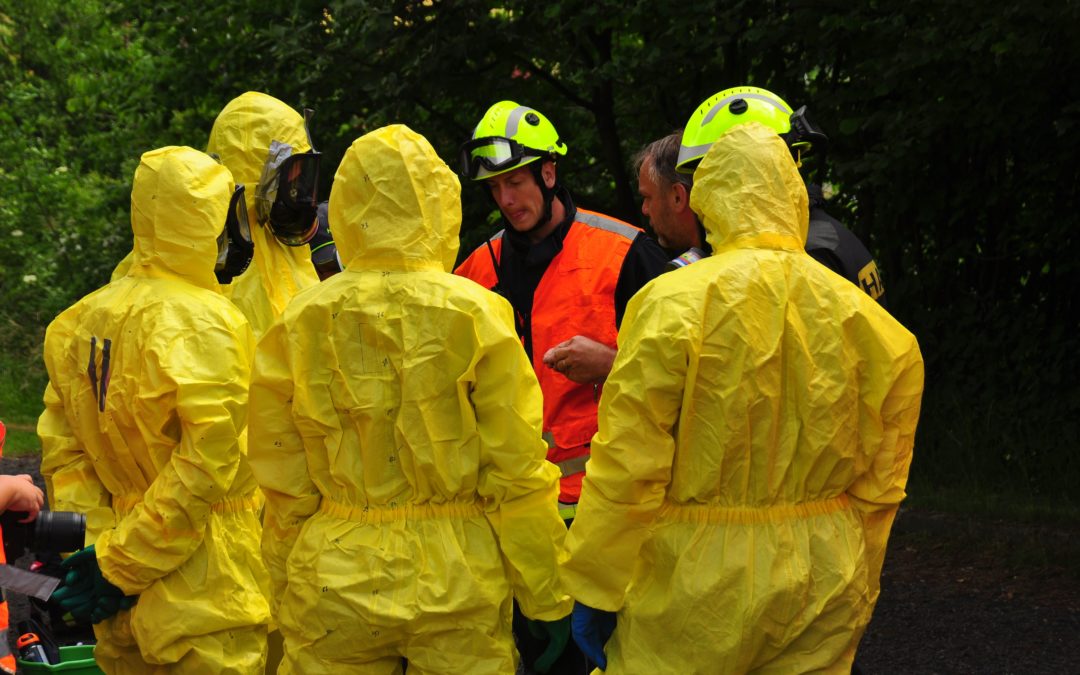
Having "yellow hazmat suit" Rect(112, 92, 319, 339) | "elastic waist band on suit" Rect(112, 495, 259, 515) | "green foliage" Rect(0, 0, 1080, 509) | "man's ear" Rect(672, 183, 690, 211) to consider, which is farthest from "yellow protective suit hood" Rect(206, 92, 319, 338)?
"green foliage" Rect(0, 0, 1080, 509)

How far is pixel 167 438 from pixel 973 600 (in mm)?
4551

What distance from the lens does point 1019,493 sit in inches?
332

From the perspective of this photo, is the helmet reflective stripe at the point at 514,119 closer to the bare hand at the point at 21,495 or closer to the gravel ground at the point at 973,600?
the bare hand at the point at 21,495

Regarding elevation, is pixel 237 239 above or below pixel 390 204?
below

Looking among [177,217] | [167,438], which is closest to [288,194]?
[177,217]

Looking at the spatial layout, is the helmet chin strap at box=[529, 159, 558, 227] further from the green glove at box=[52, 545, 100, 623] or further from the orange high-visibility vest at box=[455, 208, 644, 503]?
the green glove at box=[52, 545, 100, 623]

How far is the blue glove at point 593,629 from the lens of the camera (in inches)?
136

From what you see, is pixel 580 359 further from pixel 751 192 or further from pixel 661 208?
pixel 751 192

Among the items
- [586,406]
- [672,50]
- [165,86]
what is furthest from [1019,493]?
[165,86]

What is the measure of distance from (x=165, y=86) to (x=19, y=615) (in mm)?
5671

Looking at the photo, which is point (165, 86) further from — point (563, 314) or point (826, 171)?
point (563, 314)

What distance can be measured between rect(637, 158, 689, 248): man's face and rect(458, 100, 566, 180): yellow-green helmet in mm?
495

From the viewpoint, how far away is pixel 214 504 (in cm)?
441

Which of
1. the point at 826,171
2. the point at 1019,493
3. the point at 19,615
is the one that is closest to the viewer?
the point at 19,615
